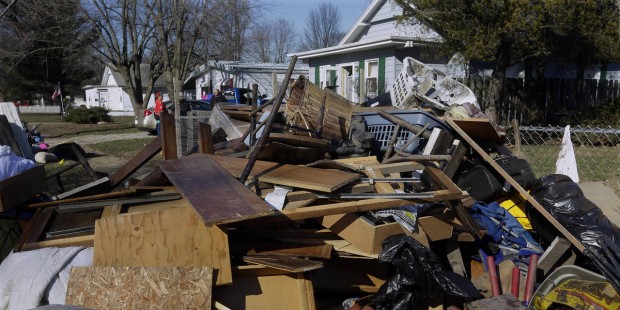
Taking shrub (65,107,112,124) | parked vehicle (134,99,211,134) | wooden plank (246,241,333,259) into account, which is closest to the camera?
wooden plank (246,241,333,259)

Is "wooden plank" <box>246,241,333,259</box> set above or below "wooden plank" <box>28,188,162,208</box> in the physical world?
below

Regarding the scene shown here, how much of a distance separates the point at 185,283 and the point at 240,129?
336 cm

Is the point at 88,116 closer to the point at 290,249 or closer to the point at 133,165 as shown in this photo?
the point at 133,165

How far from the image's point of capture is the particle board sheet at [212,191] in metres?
3.03

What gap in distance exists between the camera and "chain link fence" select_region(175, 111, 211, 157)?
29.0 feet

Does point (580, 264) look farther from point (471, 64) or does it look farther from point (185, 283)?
point (471, 64)

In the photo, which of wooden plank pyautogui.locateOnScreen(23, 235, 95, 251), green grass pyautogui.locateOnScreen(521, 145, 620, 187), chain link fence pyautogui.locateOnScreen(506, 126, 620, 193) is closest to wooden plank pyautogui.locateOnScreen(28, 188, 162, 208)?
wooden plank pyautogui.locateOnScreen(23, 235, 95, 251)

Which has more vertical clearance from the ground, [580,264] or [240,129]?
[240,129]

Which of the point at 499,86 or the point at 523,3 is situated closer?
the point at 523,3

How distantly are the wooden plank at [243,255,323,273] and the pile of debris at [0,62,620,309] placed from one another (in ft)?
0.04

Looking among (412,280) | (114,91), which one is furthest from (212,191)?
(114,91)

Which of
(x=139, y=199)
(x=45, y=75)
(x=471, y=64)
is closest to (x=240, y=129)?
(x=139, y=199)

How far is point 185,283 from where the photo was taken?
303 centimetres

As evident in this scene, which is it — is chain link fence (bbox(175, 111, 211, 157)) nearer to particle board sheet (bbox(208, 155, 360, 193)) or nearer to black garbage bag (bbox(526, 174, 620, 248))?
particle board sheet (bbox(208, 155, 360, 193))
